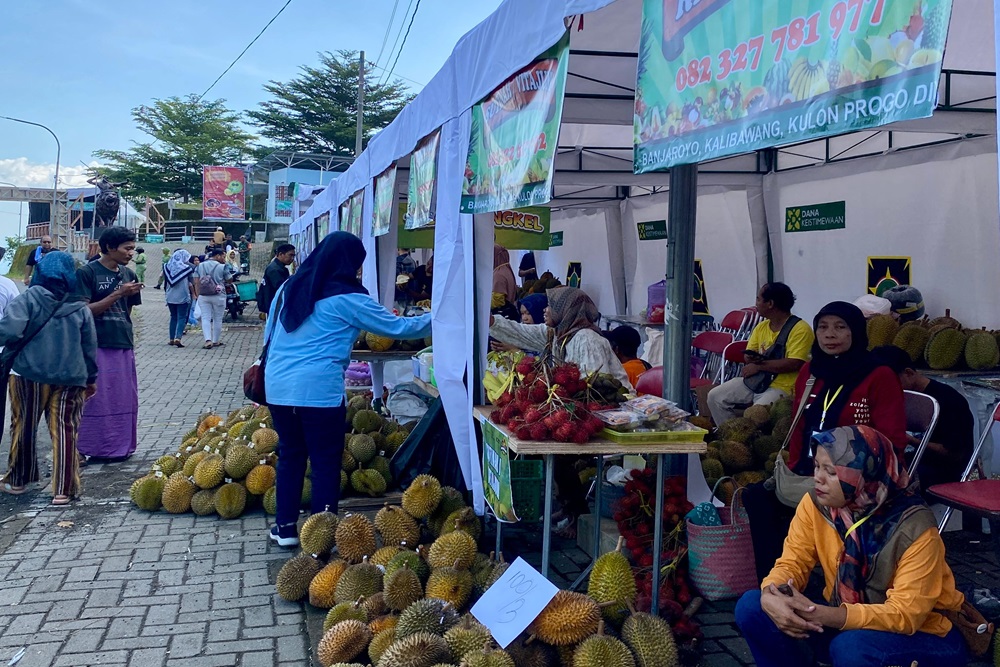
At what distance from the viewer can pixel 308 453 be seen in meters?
4.88

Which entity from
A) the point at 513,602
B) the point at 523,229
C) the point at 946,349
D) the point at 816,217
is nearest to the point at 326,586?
the point at 513,602

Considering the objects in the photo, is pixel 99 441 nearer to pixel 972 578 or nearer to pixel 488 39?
pixel 488 39

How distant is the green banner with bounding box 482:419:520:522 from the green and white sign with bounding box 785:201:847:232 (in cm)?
567

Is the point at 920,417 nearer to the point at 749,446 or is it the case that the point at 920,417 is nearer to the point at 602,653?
the point at 749,446

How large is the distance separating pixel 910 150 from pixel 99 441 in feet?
24.7

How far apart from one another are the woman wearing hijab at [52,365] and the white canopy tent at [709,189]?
2.63 meters

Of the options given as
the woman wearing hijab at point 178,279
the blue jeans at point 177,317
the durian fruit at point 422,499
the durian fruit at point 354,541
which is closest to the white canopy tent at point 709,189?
the durian fruit at point 422,499

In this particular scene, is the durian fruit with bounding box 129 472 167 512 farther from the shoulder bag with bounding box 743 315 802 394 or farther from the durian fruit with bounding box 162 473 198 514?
the shoulder bag with bounding box 743 315 802 394

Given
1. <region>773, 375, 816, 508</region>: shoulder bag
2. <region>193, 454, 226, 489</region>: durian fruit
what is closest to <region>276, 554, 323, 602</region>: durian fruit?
→ <region>193, 454, 226, 489</region>: durian fruit

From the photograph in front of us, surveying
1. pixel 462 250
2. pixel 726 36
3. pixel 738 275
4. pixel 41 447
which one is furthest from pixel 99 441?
pixel 738 275

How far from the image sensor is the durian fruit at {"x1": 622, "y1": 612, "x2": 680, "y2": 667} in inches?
114

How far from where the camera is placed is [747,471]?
16.8ft

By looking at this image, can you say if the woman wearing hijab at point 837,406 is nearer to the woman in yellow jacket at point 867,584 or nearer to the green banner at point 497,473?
the woman in yellow jacket at point 867,584

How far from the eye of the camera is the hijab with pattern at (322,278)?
456 cm
